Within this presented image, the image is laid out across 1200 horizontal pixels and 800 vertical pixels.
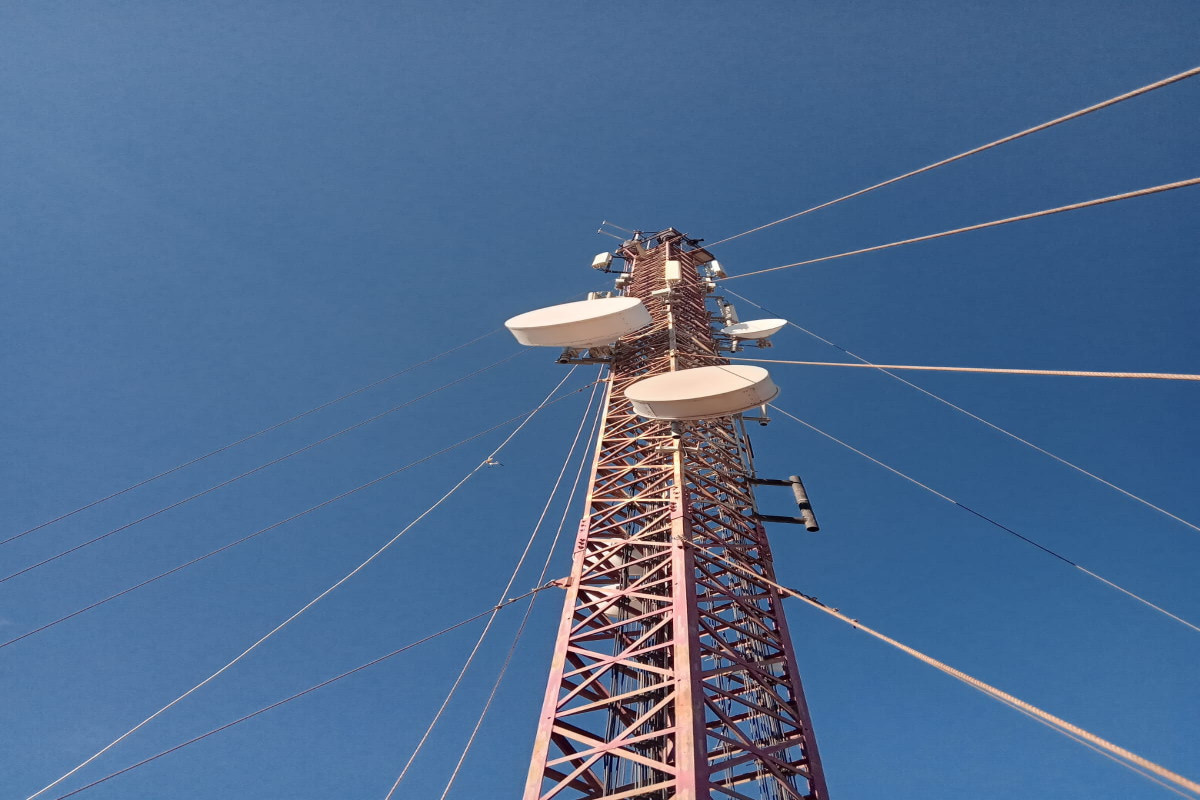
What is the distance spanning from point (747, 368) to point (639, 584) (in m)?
5.22

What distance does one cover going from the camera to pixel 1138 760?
5387 millimetres

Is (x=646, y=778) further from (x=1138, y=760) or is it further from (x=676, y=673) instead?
(x=1138, y=760)

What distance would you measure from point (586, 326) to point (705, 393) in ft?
12.2

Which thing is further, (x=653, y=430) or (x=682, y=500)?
(x=653, y=430)

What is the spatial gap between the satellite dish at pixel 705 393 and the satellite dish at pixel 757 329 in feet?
27.4

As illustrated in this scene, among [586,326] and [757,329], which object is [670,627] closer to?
[586,326]

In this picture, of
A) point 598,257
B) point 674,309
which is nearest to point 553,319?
point 674,309

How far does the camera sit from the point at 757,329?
21.1 m

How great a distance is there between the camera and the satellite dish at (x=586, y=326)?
1466 centimetres

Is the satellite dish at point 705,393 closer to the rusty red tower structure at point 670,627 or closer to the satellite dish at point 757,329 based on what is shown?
the rusty red tower structure at point 670,627

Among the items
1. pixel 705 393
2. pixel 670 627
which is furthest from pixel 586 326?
pixel 670 627

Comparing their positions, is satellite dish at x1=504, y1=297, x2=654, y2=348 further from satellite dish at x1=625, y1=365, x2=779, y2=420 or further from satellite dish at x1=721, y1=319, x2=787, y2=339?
satellite dish at x1=721, y1=319, x2=787, y2=339

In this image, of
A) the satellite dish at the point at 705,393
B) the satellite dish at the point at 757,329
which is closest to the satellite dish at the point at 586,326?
the satellite dish at the point at 705,393

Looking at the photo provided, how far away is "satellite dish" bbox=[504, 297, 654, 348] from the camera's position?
14.7m
